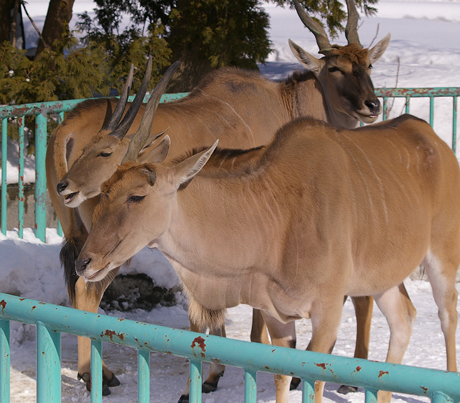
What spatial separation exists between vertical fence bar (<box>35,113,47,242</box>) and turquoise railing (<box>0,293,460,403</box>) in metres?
3.37

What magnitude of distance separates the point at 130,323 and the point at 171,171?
1.17 metres

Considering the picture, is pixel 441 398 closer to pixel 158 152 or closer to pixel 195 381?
pixel 195 381

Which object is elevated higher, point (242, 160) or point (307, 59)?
point (307, 59)

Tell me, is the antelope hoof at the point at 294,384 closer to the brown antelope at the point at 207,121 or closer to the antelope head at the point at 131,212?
the brown antelope at the point at 207,121

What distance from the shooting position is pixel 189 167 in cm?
278

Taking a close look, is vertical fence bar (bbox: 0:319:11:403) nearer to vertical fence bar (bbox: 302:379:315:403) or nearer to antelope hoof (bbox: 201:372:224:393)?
vertical fence bar (bbox: 302:379:315:403)

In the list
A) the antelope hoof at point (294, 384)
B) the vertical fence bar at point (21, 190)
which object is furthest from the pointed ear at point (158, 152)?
the vertical fence bar at point (21, 190)

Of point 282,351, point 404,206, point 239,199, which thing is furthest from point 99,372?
point 404,206

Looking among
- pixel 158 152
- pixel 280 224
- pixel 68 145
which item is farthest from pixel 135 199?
pixel 68 145

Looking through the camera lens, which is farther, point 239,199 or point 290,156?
point 290,156

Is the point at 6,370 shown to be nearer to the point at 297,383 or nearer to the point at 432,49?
the point at 297,383

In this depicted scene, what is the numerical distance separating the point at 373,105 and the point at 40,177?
2.55 metres

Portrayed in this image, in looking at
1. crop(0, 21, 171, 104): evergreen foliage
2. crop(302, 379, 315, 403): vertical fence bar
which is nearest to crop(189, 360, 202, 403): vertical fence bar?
crop(302, 379, 315, 403): vertical fence bar

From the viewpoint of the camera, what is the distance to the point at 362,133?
369cm
